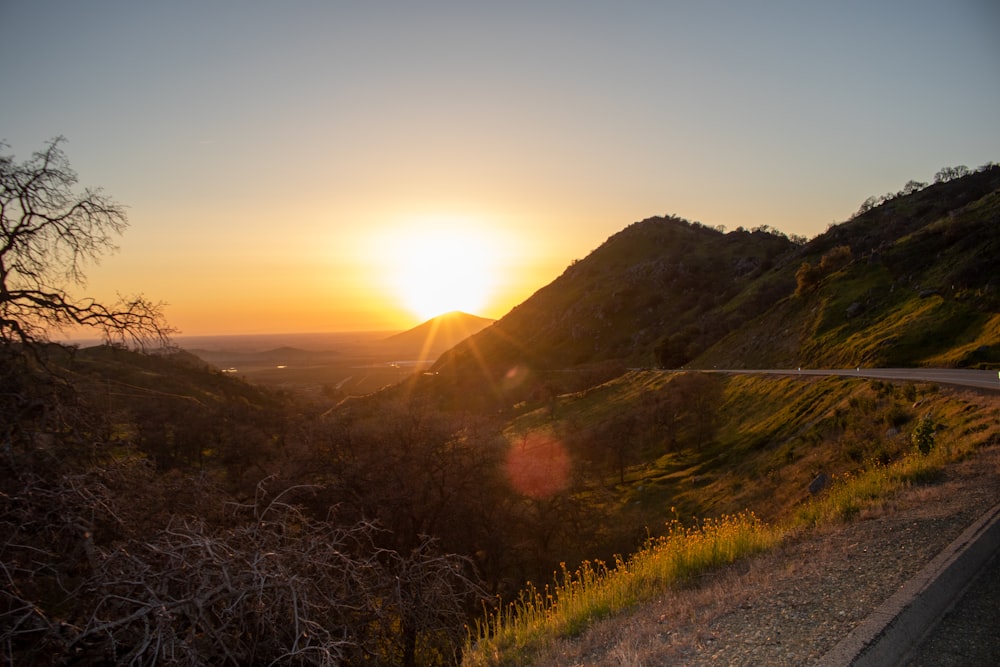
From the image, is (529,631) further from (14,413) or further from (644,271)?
(644,271)

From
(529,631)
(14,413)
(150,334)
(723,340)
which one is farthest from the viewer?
(723,340)

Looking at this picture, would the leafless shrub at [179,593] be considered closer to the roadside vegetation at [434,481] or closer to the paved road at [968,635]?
the roadside vegetation at [434,481]

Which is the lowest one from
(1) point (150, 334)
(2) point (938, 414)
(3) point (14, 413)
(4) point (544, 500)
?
(4) point (544, 500)

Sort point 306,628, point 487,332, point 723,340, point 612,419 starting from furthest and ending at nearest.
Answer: point 487,332 → point 723,340 → point 612,419 → point 306,628

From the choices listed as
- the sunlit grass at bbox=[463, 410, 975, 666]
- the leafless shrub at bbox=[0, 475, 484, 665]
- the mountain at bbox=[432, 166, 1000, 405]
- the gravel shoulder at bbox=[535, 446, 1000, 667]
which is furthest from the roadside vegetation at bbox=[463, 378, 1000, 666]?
the mountain at bbox=[432, 166, 1000, 405]

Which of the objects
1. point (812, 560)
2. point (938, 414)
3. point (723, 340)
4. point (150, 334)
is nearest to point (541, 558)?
point (938, 414)

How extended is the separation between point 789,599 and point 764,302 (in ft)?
276

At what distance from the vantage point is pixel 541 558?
24578mm

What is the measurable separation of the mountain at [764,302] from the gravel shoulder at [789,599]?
28.1 metres

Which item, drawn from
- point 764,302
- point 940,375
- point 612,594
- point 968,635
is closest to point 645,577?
point 612,594

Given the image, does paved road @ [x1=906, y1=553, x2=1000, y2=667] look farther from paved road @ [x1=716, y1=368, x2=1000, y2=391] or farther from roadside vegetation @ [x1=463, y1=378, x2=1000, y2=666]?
paved road @ [x1=716, y1=368, x2=1000, y2=391]

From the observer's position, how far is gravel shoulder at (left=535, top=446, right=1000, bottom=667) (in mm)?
5246

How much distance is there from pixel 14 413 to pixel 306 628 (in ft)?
16.2

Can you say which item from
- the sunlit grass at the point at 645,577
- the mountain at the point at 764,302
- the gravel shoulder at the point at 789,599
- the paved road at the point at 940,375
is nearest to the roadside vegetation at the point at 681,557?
the sunlit grass at the point at 645,577
